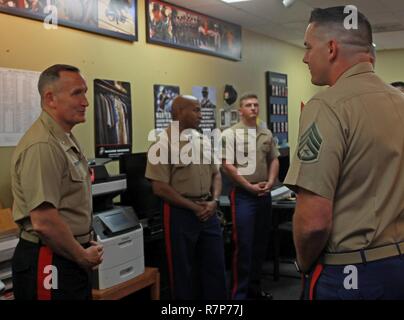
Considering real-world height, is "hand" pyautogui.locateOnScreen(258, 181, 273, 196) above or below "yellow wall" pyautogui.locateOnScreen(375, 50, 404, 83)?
below

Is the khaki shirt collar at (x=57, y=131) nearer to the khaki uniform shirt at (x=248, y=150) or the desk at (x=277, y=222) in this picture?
the khaki uniform shirt at (x=248, y=150)

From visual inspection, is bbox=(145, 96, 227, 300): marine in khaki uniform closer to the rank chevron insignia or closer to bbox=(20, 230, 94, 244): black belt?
bbox=(20, 230, 94, 244): black belt

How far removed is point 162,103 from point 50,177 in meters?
2.44

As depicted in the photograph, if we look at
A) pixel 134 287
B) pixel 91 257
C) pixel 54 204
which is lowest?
pixel 134 287

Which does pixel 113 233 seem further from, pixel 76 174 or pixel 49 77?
pixel 49 77

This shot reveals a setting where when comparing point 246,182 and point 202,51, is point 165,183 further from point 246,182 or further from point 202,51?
point 202,51

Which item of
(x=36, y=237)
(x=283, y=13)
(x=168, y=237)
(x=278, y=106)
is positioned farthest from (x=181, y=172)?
(x=278, y=106)

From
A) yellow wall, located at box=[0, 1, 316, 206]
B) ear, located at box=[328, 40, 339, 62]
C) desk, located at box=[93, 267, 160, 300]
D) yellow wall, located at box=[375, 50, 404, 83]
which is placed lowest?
desk, located at box=[93, 267, 160, 300]

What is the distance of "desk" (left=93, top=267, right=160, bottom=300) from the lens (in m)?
2.87

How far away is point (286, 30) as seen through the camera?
5.86m

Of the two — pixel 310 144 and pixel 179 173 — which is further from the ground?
pixel 310 144

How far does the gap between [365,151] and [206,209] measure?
1.86 m

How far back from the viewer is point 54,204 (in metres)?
1.94

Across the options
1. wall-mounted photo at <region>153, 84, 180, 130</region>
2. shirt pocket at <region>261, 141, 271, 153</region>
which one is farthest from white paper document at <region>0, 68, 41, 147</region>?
shirt pocket at <region>261, 141, 271, 153</region>
